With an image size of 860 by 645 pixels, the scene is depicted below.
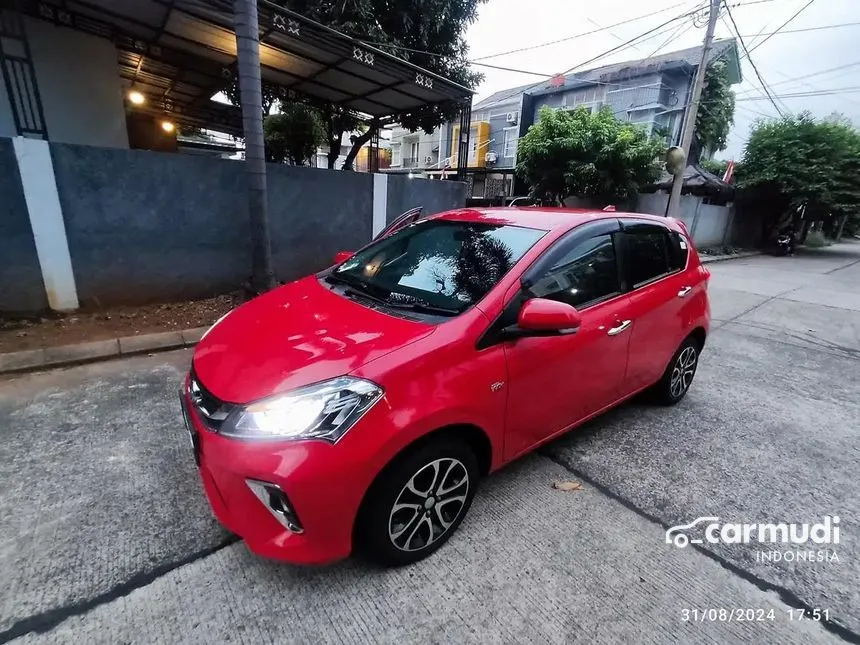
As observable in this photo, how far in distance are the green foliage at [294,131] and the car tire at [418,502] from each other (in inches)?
548

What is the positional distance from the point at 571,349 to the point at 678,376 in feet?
5.27

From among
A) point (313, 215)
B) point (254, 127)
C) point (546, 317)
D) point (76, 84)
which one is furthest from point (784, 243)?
point (76, 84)

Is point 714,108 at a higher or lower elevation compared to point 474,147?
higher

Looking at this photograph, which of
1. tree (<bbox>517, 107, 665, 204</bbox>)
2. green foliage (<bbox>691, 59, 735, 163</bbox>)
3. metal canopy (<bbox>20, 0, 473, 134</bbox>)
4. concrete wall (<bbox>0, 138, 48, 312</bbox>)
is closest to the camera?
concrete wall (<bbox>0, 138, 48, 312</bbox>)

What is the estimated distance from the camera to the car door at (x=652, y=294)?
8.94ft

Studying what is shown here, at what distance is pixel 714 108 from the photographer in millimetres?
16609

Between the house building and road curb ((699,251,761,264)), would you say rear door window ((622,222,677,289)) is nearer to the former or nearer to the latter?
the house building

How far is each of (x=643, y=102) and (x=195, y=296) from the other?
61.1 ft

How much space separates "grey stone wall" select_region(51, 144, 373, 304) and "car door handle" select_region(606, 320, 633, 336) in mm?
4639

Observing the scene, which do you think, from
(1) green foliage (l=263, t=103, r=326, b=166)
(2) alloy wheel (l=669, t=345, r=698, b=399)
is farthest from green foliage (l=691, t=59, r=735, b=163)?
(2) alloy wheel (l=669, t=345, r=698, b=399)

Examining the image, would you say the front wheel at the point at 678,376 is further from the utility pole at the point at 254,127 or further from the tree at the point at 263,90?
the tree at the point at 263,90

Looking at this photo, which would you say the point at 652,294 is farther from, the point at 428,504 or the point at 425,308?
the point at 428,504

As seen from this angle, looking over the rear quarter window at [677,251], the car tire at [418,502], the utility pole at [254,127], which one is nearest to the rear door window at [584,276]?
the rear quarter window at [677,251]

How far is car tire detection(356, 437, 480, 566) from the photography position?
1668 millimetres
